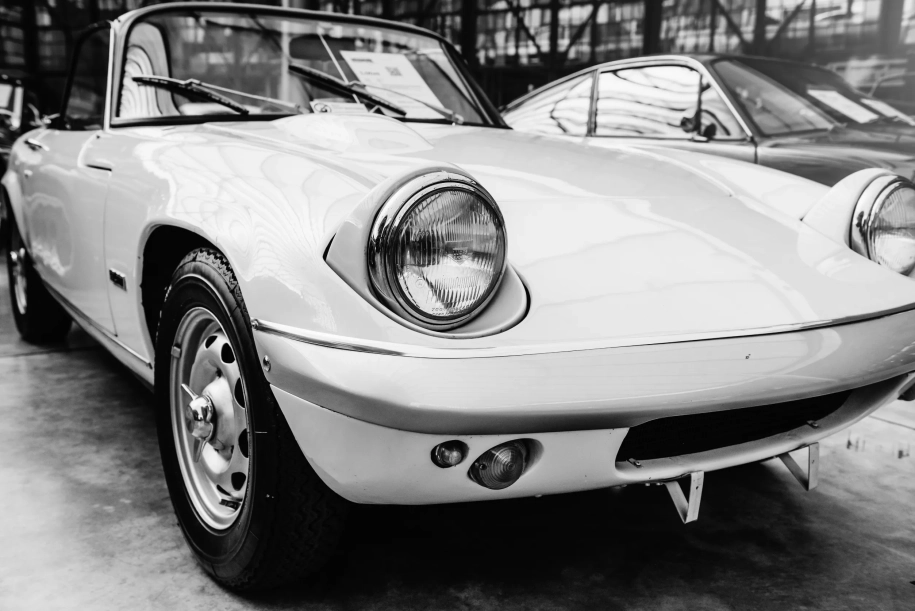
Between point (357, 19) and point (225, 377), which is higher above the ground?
point (357, 19)

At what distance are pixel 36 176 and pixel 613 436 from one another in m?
2.53

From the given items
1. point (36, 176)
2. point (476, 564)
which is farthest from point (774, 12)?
point (476, 564)

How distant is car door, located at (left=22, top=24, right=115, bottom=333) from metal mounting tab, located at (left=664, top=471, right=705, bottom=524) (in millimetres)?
1611

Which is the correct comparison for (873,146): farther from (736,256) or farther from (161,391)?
(161,391)

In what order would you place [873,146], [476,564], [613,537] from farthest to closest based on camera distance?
[873,146] < [613,537] < [476,564]

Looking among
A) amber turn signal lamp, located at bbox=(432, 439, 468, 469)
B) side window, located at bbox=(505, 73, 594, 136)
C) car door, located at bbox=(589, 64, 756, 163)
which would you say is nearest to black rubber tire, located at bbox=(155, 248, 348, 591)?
amber turn signal lamp, located at bbox=(432, 439, 468, 469)

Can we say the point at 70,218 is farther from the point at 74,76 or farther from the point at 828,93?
the point at 828,93

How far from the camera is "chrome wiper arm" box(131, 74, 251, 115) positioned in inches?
93.7

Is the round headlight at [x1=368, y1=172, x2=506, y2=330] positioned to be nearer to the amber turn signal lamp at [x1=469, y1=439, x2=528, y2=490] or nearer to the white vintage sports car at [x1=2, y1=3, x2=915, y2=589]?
the white vintage sports car at [x1=2, y1=3, x2=915, y2=589]

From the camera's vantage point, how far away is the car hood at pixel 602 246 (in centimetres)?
140

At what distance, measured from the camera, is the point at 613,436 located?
1.38 m

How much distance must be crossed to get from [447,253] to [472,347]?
0.18 meters

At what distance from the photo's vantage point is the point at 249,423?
4.91 feet

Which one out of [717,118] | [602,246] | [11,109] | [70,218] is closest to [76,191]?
[70,218]
